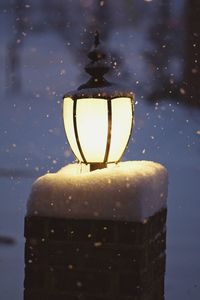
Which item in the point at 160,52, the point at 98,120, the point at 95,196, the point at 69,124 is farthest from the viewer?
the point at 160,52

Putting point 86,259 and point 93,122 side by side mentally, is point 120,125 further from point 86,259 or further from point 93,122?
point 86,259

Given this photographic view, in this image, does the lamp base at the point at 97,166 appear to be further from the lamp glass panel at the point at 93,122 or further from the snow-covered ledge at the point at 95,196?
the snow-covered ledge at the point at 95,196

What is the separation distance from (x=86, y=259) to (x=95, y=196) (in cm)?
39

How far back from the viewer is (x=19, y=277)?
11984 millimetres

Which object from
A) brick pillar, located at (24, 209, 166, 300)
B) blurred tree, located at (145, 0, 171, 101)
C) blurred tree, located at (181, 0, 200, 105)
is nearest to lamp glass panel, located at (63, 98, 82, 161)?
brick pillar, located at (24, 209, 166, 300)

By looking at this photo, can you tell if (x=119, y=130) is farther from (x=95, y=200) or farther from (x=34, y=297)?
(x=34, y=297)

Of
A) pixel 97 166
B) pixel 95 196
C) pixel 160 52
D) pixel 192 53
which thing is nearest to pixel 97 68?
A: pixel 97 166

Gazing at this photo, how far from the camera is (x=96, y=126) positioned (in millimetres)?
3994

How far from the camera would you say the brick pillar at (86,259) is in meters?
3.59

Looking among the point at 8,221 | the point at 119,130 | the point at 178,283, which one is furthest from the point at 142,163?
the point at 8,221

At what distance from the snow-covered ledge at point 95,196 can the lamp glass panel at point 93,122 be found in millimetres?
307

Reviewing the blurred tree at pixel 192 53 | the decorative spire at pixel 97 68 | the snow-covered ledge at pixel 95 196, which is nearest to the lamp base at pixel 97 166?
the snow-covered ledge at pixel 95 196

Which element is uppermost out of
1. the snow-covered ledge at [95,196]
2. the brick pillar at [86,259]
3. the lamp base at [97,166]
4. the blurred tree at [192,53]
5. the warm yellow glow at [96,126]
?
the blurred tree at [192,53]

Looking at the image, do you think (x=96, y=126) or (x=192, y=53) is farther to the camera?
(x=192, y=53)
